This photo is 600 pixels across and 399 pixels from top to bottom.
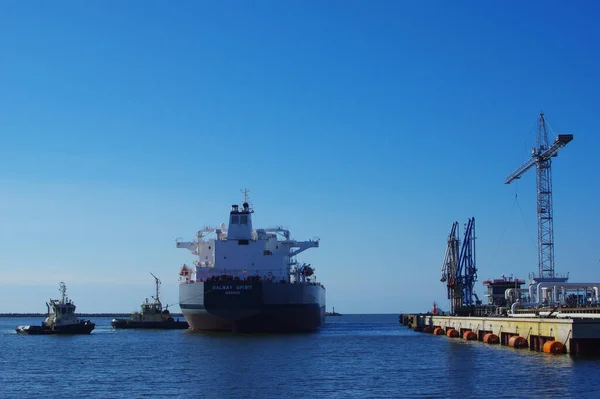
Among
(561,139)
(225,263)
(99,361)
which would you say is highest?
(561,139)

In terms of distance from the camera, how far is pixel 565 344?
46.9m

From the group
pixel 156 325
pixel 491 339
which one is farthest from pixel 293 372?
pixel 156 325

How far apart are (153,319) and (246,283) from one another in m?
42.3

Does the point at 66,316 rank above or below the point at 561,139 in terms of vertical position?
below

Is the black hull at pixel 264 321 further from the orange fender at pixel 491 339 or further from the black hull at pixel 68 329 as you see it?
the black hull at pixel 68 329

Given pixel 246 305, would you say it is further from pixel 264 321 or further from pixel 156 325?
pixel 156 325

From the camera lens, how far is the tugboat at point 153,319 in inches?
4259

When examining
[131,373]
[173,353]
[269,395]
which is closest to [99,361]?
[173,353]

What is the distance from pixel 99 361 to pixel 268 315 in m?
22.8

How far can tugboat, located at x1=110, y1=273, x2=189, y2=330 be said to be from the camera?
108m

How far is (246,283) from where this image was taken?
7225 centimetres

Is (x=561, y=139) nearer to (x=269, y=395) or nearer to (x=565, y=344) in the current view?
(x=565, y=344)

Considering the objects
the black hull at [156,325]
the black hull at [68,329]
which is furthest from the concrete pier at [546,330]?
the black hull at [156,325]

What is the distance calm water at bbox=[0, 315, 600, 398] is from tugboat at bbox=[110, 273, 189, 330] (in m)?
43.6
